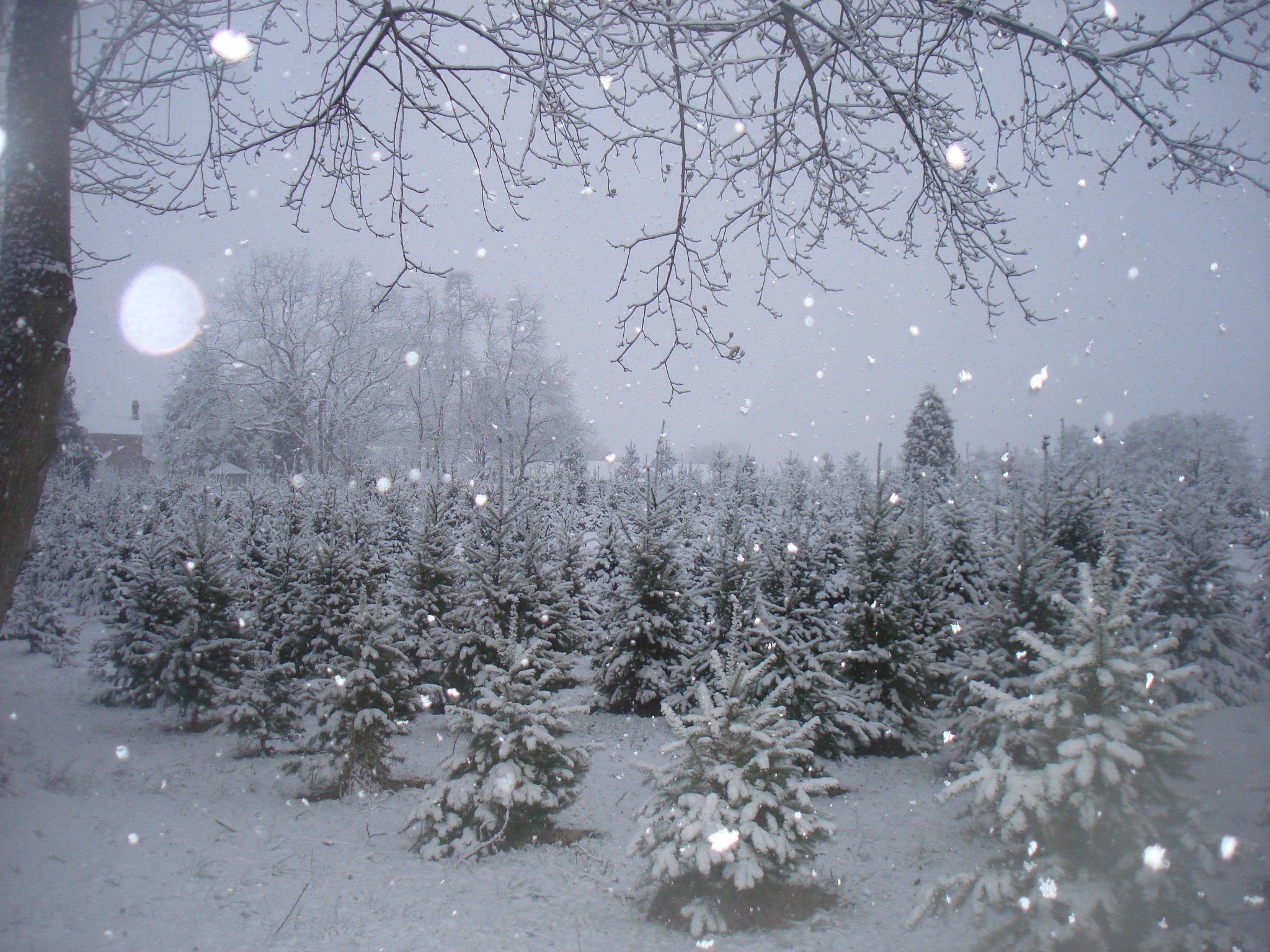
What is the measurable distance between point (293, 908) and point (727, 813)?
323cm

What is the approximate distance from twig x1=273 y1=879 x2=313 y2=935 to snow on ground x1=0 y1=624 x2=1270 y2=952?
0.02m

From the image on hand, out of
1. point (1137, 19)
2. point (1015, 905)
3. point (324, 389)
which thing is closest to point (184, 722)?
point (1015, 905)

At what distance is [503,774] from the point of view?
5773 mm

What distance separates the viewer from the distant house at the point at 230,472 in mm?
36844

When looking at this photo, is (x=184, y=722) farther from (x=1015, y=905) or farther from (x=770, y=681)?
(x=1015, y=905)

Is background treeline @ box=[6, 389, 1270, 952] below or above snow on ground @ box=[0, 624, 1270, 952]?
above

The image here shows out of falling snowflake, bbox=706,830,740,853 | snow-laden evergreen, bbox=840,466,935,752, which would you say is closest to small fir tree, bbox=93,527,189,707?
falling snowflake, bbox=706,830,740,853

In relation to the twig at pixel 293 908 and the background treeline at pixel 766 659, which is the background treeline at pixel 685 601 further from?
the twig at pixel 293 908

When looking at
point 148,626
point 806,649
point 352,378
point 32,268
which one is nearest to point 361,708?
point 148,626

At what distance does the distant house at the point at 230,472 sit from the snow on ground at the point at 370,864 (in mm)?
32995

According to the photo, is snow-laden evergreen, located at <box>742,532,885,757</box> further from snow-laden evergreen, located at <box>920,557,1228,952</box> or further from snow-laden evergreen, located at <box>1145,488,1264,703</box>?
snow-laden evergreen, located at <box>1145,488,1264,703</box>

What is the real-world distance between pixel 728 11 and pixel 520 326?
31.2 m

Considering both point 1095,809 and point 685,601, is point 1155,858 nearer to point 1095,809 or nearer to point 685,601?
point 1095,809

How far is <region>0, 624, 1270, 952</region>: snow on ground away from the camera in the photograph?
407 cm
